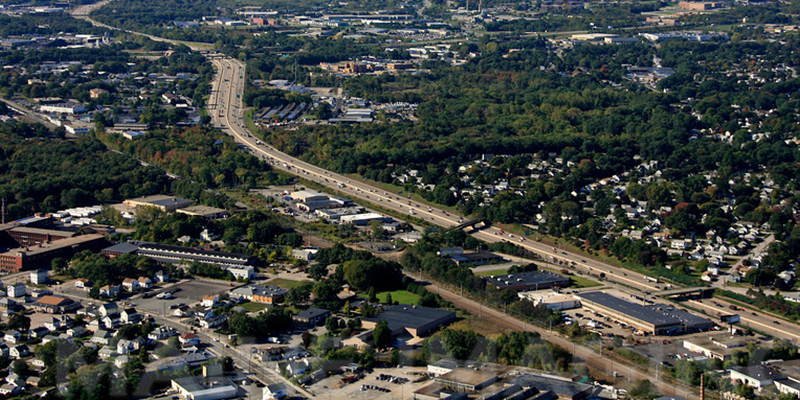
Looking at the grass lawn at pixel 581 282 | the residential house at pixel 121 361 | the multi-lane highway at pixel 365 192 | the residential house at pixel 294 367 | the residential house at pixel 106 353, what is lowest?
the multi-lane highway at pixel 365 192

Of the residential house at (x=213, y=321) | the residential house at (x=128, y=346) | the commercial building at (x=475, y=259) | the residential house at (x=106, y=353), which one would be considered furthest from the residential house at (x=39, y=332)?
the commercial building at (x=475, y=259)

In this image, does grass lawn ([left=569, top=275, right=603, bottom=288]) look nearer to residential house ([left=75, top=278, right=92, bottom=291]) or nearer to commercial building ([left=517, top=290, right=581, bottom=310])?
commercial building ([left=517, top=290, right=581, bottom=310])

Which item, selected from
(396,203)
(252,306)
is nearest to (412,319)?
(252,306)

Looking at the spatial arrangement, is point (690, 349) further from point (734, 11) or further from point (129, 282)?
point (734, 11)

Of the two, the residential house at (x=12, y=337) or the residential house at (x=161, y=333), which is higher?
the residential house at (x=161, y=333)

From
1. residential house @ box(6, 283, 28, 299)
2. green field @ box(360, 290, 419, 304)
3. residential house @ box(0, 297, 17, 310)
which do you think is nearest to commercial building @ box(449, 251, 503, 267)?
green field @ box(360, 290, 419, 304)

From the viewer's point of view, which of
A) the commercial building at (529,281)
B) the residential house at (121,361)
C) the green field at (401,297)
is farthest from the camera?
the commercial building at (529,281)

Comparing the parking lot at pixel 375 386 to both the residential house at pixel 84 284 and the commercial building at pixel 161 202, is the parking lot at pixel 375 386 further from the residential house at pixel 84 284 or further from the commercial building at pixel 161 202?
the commercial building at pixel 161 202
